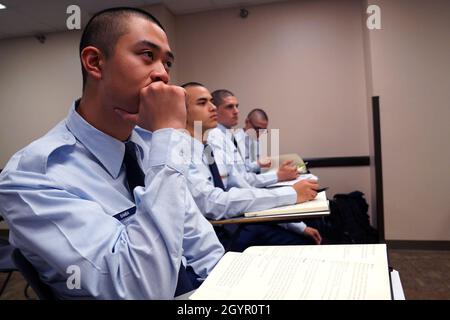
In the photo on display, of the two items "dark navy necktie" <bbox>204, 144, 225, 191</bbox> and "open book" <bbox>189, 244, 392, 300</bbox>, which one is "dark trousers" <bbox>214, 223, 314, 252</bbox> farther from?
"open book" <bbox>189, 244, 392, 300</bbox>

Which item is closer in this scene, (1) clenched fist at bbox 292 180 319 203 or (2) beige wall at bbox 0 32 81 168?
(1) clenched fist at bbox 292 180 319 203

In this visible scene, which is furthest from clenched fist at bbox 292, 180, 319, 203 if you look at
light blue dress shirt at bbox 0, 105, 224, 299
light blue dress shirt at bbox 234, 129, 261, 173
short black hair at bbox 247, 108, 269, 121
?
short black hair at bbox 247, 108, 269, 121

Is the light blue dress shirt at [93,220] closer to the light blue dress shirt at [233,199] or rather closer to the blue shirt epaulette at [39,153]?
the blue shirt epaulette at [39,153]

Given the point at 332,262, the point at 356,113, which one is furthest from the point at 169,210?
the point at 356,113

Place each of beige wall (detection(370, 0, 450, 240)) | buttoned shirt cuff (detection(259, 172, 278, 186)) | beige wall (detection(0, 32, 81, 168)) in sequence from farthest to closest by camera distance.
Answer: beige wall (detection(0, 32, 81, 168)) < beige wall (detection(370, 0, 450, 240)) < buttoned shirt cuff (detection(259, 172, 278, 186))

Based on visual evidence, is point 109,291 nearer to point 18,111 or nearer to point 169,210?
point 169,210

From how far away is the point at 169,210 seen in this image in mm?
623

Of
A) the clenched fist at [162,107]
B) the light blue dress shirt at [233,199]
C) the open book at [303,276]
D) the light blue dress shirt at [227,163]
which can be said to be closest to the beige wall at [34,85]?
the light blue dress shirt at [227,163]

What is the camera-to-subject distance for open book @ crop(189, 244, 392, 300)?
48 centimetres

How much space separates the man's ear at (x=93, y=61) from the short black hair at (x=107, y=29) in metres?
0.01

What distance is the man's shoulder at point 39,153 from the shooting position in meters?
0.63

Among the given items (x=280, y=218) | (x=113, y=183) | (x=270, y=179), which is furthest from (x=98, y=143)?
(x=270, y=179)

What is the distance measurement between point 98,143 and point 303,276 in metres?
0.54

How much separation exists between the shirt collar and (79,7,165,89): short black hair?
5.2 inches
